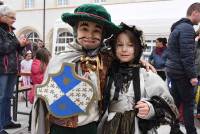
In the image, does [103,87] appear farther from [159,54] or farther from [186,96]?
[159,54]

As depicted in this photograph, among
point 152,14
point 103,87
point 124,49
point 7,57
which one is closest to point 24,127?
point 7,57

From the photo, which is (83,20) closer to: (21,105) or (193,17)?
(193,17)

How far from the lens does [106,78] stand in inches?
97.5

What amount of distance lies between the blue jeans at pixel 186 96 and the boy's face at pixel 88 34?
7.74 feet

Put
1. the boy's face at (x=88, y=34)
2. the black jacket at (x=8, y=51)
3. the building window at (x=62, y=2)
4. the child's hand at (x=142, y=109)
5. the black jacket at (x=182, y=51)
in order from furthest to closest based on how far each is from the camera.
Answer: the building window at (x=62, y=2)
the black jacket at (x=8, y=51)
the black jacket at (x=182, y=51)
the boy's face at (x=88, y=34)
the child's hand at (x=142, y=109)

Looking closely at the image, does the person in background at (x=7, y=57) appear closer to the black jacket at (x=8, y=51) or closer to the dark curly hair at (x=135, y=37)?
the black jacket at (x=8, y=51)

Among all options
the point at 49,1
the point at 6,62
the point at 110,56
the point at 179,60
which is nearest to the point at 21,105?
the point at 6,62

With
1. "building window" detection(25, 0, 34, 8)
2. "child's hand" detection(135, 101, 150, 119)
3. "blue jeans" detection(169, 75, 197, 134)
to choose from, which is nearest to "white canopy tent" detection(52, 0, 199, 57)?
"blue jeans" detection(169, 75, 197, 134)

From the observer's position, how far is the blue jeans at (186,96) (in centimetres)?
457

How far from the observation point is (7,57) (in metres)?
4.77

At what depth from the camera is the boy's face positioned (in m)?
2.41

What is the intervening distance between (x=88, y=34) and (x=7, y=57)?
2.59m

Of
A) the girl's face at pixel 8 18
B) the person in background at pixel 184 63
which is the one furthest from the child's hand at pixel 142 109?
the girl's face at pixel 8 18

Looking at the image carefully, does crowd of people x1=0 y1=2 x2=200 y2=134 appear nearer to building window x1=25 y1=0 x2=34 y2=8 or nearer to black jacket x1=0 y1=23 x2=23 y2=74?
black jacket x1=0 y1=23 x2=23 y2=74
